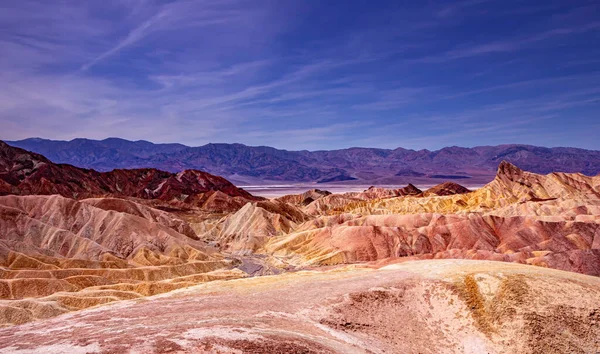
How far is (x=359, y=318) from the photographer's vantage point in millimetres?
33531

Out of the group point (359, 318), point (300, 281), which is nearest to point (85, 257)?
point (300, 281)

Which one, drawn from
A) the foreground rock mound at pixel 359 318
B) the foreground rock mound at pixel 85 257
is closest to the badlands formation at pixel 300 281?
the foreground rock mound at pixel 359 318

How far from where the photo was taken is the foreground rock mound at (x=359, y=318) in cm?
2364

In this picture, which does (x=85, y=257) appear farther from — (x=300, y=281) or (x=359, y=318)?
(x=359, y=318)

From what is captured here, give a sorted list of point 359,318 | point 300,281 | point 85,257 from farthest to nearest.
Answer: point 85,257 → point 300,281 → point 359,318

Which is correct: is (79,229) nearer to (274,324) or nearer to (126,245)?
(126,245)

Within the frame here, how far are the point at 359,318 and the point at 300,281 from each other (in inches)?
432

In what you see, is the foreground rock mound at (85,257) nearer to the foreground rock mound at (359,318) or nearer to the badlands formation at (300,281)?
the badlands formation at (300,281)

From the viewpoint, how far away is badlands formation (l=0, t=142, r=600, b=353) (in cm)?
2738

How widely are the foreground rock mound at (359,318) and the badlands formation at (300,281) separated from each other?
0.46ft

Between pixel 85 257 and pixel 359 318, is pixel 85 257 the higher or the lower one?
the lower one

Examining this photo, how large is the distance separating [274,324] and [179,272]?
60135 mm

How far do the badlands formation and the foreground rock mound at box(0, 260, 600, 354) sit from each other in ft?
0.46

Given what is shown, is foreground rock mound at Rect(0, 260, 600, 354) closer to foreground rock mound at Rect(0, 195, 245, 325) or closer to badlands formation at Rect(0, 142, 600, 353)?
badlands formation at Rect(0, 142, 600, 353)
